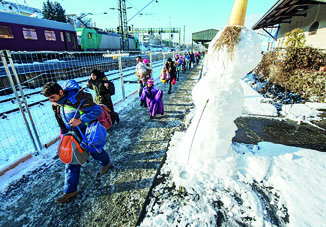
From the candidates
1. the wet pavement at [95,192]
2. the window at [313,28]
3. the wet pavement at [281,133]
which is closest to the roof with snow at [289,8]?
the window at [313,28]

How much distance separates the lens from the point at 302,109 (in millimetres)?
4477

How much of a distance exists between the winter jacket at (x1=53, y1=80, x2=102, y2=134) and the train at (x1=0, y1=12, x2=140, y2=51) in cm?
1254

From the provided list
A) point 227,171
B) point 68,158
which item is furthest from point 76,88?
point 227,171

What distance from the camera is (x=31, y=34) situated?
1125 cm

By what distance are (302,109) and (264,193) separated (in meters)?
4.07

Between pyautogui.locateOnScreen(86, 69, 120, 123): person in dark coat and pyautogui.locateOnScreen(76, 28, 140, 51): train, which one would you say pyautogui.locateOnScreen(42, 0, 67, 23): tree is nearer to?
pyautogui.locateOnScreen(76, 28, 140, 51): train

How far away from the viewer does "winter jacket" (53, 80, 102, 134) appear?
1.99 meters

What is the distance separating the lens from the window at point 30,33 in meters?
10.9

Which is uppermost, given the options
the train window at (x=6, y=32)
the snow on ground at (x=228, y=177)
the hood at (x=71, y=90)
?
the train window at (x=6, y=32)

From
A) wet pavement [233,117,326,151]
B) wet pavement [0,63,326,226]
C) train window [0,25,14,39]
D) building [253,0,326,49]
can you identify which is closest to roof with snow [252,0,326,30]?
building [253,0,326,49]

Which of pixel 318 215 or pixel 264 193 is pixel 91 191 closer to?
pixel 264 193

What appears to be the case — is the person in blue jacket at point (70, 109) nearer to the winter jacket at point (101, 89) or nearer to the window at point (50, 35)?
the winter jacket at point (101, 89)

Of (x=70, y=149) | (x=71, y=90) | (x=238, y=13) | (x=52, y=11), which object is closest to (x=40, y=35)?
(x=71, y=90)

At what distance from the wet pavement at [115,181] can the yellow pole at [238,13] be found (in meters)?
1.99
